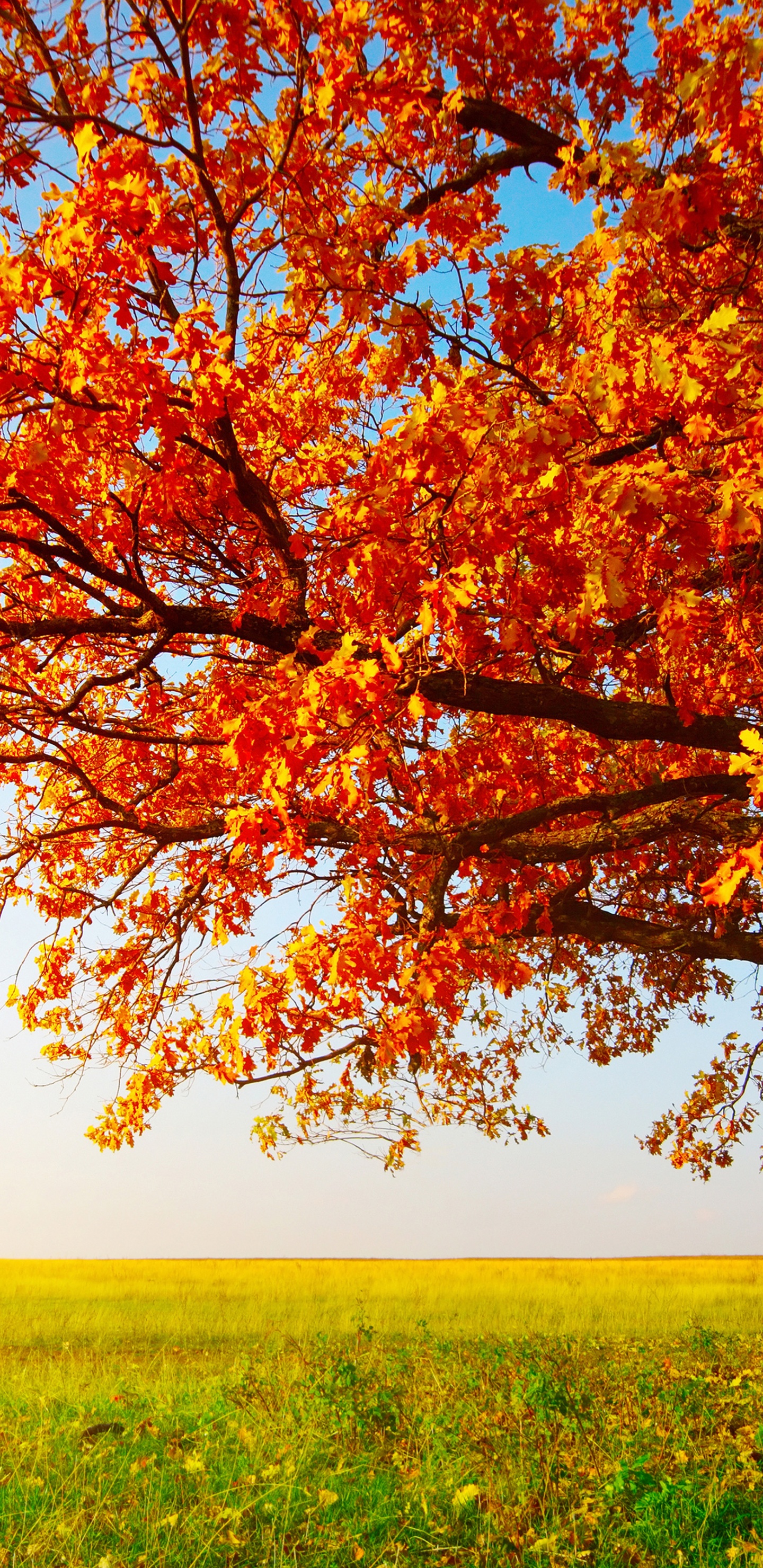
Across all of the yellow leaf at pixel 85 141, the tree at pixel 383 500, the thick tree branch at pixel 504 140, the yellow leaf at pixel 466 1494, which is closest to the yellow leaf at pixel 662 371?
the tree at pixel 383 500

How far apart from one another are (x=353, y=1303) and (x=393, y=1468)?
1073 centimetres

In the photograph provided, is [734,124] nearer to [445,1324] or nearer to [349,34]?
[349,34]

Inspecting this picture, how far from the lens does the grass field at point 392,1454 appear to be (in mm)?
5691

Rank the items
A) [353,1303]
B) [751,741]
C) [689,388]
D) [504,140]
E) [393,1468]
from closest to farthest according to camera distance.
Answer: [689,388] < [751,741] < [393,1468] < [504,140] < [353,1303]

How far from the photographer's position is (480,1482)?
634 centimetres

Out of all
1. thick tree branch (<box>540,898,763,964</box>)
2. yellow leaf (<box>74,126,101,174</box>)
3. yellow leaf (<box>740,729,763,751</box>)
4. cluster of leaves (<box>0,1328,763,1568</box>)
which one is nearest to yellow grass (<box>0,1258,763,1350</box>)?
cluster of leaves (<box>0,1328,763,1568</box>)

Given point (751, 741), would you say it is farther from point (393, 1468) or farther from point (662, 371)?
point (393, 1468)

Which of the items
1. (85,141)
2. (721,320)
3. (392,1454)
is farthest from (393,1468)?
(85,141)

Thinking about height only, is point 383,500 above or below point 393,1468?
above

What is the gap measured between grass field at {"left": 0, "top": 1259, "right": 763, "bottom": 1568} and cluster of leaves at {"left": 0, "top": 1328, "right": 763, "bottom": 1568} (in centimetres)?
2

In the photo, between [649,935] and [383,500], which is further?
[649,935]

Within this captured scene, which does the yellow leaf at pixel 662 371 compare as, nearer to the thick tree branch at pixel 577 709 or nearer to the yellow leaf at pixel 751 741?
the yellow leaf at pixel 751 741

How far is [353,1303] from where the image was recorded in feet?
54.4

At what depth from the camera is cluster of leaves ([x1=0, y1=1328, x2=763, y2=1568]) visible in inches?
224
